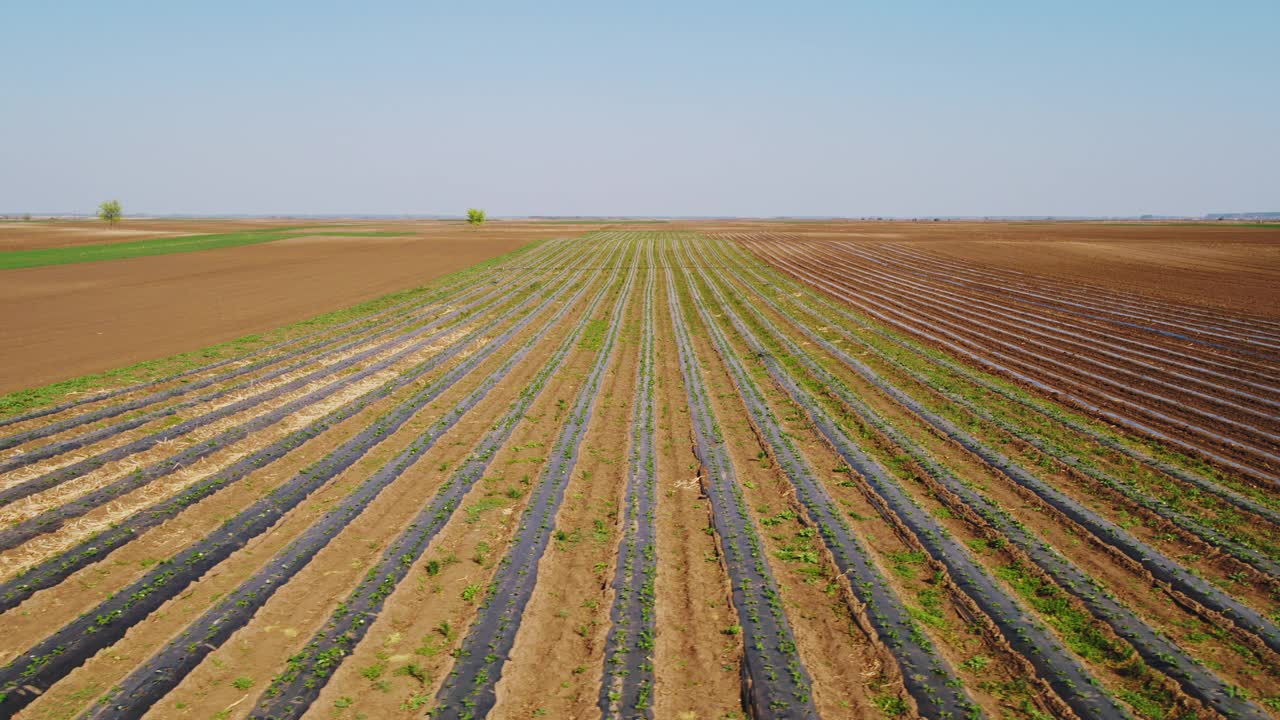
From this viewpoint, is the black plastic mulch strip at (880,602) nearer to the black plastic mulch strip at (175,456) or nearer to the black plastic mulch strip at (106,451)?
the black plastic mulch strip at (175,456)

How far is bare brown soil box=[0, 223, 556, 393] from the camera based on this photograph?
16.7m

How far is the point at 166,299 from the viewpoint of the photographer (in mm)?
26469

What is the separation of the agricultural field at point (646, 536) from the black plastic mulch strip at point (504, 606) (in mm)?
30

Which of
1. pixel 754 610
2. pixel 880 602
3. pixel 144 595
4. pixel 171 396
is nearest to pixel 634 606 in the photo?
pixel 754 610

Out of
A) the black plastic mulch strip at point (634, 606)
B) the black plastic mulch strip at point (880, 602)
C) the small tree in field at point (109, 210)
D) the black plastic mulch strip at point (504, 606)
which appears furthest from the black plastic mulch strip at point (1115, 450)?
the small tree in field at point (109, 210)

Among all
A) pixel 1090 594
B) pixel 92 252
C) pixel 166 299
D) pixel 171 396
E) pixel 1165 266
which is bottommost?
pixel 1090 594

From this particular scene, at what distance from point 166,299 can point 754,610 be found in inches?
1196

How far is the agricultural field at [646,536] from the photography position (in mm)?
5078

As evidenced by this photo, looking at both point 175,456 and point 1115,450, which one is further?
point 1115,450

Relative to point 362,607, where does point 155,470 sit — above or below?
above

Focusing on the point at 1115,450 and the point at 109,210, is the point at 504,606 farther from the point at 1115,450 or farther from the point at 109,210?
the point at 109,210

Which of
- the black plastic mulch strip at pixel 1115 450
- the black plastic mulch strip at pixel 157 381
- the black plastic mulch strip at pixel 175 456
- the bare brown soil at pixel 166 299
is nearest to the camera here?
the black plastic mulch strip at pixel 1115 450

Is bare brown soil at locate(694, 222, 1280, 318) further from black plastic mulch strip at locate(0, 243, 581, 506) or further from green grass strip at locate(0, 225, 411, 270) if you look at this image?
green grass strip at locate(0, 225, 411, 270)

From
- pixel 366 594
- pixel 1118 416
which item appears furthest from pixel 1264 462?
pixel 366 594
